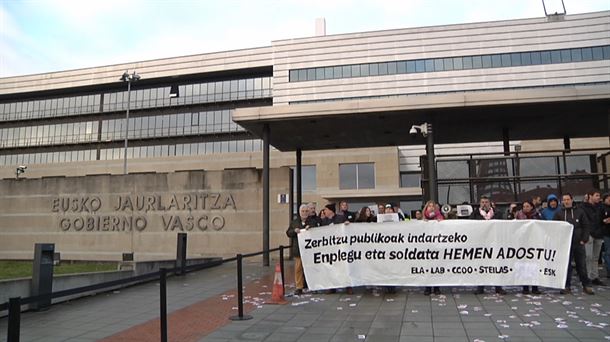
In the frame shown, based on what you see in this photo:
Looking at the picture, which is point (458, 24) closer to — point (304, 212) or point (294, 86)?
point (294, 86)

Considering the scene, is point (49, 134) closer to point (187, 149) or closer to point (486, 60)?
point (187, 149)

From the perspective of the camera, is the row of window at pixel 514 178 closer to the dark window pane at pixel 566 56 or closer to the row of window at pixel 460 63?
the row of window at pixel 460 63

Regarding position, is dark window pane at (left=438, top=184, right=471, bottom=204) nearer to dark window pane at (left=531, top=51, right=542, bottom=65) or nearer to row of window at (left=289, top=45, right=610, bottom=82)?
row of window at (left=289, top=45, right=610, bottom=82)

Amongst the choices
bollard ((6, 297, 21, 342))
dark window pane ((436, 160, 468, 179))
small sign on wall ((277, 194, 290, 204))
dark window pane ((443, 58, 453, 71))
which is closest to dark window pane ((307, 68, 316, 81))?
dark window pane ((443, 58, 453, 71))

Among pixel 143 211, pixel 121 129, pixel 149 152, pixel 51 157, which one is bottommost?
pixel 143 211

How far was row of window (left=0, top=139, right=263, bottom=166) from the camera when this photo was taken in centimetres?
6419

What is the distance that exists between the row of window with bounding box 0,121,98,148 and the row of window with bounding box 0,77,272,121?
67.1 inches

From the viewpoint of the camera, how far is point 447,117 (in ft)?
53.2

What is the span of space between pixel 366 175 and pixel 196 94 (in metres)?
30.3

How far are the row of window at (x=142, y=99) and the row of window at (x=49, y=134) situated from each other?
1.70 meters

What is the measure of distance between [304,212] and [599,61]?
166 ft

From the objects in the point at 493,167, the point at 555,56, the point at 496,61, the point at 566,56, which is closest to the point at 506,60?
the point at 496,61

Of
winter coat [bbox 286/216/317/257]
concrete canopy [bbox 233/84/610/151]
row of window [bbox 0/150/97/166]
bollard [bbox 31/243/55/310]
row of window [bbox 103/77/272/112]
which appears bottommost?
bollard [bbox 31/243/55/310]

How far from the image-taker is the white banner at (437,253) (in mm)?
9492
